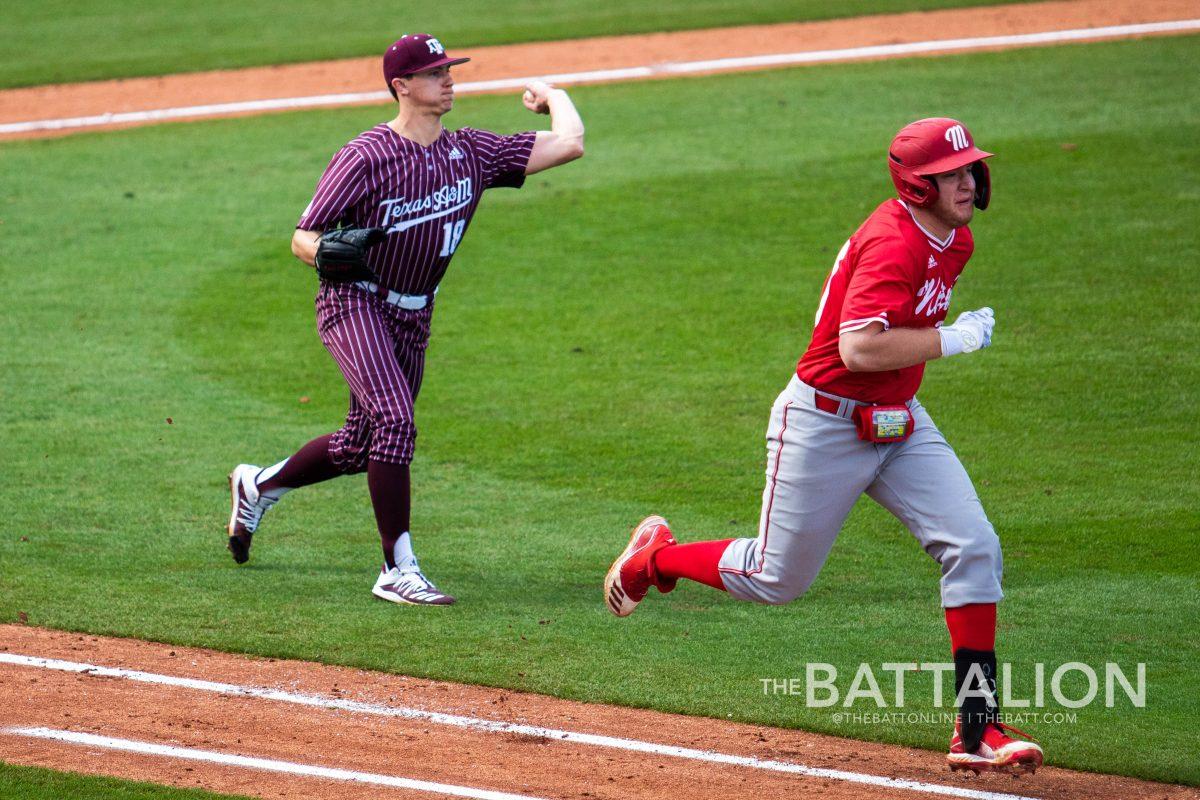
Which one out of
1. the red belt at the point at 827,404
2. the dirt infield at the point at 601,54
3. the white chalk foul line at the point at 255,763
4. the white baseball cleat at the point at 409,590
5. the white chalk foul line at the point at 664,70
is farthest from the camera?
the dirt infield at the point at 601,54

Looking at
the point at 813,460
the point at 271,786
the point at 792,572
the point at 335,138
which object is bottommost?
the point at 271,786

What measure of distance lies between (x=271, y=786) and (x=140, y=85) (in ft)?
44.1

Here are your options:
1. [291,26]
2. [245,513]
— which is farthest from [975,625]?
[291,26]

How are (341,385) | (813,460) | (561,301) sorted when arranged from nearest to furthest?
(813,460) → (341,385) → (561,301)

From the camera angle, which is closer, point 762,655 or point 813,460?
point 813,460

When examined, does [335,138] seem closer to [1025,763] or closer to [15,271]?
[15,271]

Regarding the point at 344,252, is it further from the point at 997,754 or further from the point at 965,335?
the point at 997,754

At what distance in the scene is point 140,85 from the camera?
54.4 ft

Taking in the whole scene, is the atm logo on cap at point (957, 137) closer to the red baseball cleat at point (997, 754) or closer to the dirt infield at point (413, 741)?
the red baseball cleat at point (997, 754)

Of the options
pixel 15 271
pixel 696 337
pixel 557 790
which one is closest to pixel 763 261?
pixel 696 337

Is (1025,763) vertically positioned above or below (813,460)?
below

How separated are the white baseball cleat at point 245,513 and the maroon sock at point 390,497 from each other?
0.70 metres

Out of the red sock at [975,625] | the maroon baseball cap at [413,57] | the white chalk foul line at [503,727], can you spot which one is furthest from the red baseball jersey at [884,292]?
the maroon baseball cap at [413,57]

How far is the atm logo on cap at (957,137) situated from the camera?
461 cm
